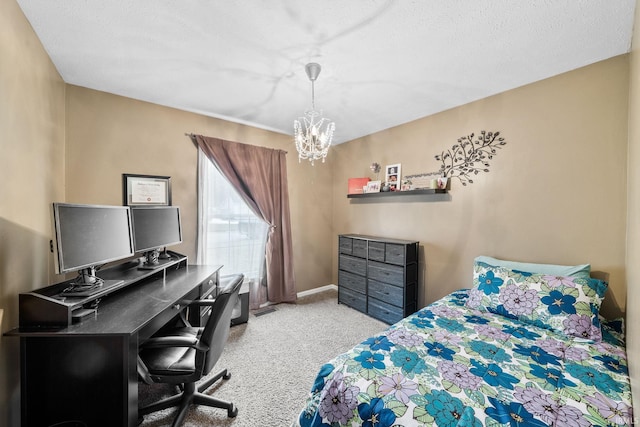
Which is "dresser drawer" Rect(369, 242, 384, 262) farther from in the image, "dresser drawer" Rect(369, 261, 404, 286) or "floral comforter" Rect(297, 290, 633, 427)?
"floral comforter" Rect(297, 290, 633, 427)

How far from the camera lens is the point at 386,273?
3020 mm

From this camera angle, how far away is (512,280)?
6.47 ft

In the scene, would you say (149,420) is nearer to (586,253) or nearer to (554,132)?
(586,253)

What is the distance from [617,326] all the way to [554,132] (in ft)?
5.12

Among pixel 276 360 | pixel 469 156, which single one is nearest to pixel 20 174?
A: pixel 276 360

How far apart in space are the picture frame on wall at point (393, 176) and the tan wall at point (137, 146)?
1369mm

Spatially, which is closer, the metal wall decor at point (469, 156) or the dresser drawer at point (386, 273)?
the metal wall decor at point (469, 156)

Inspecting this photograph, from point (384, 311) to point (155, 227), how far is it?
8.85ft

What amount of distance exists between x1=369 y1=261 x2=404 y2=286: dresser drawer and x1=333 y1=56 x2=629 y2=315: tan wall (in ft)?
1.28

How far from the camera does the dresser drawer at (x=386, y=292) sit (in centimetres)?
289

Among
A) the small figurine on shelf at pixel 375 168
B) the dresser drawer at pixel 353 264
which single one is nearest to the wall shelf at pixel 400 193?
the small figurine on shelf at pixel 375 168

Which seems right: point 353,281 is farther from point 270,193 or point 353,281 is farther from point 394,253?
point 270,193

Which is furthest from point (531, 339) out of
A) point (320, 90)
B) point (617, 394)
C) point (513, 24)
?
point (320, 90)

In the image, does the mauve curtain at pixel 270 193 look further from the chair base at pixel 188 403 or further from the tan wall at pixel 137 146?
the chair base at pixel 188 403
